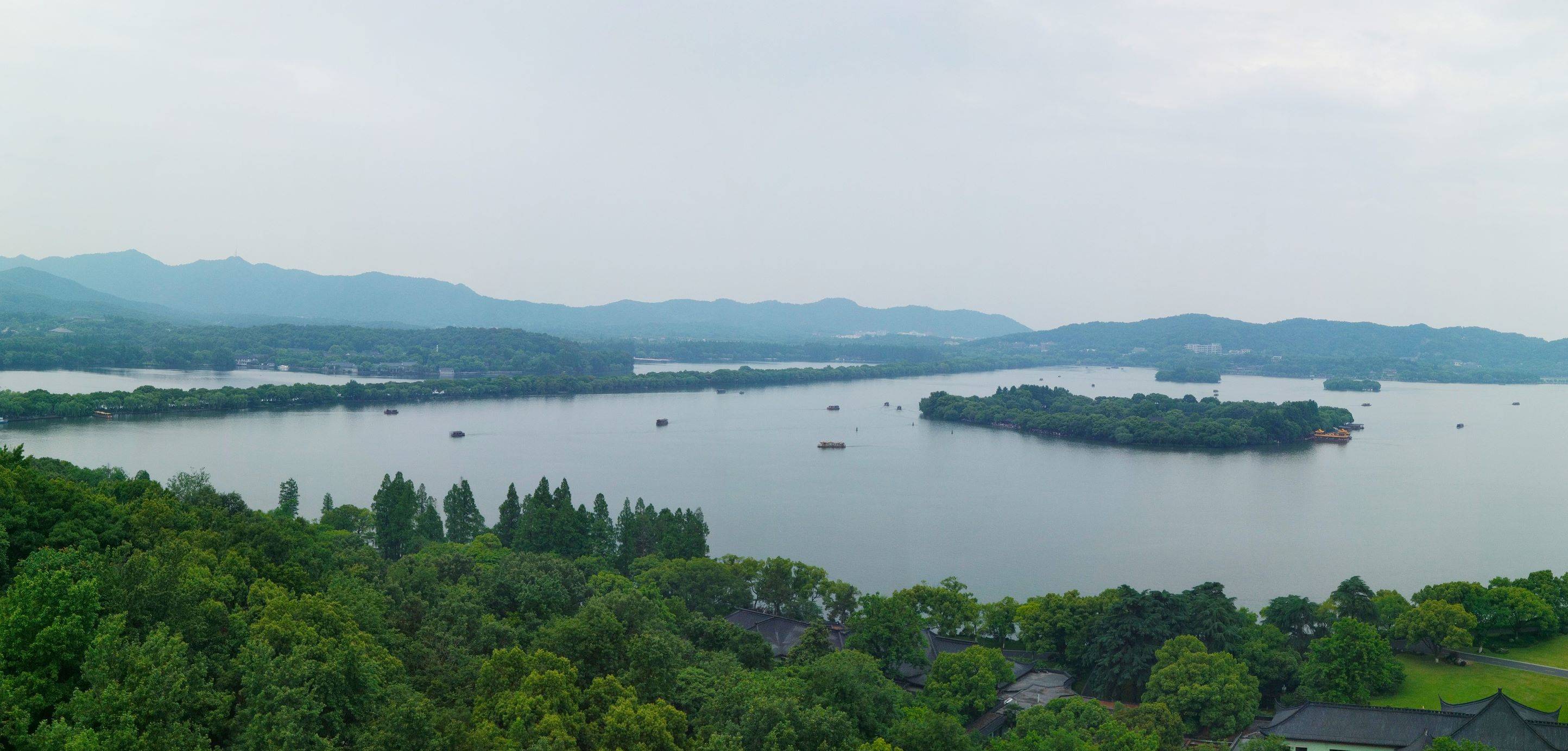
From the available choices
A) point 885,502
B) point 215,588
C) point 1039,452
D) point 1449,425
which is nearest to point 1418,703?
point 215,588

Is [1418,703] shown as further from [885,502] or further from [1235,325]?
[1235,325]

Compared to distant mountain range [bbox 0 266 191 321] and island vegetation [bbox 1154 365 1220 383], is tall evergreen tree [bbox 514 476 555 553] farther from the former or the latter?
distant mountain range [bbox 0 266 191 321]

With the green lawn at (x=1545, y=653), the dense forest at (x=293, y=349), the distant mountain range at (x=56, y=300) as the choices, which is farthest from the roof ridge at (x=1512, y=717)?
the distant mountain range at (x=56, y=300)

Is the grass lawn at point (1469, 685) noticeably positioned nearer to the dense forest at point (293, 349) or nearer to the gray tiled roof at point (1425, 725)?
the gray tiled roof at point (1425, 725)

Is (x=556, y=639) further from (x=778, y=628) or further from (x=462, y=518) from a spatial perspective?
(x=462, y=518)

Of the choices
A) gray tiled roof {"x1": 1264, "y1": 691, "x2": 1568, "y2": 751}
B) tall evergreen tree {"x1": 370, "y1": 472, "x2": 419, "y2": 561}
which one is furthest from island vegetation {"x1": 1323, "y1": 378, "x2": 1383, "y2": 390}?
tall evergreen tree {"x1": 370, "y1": 472, "x2": 419, "y2": 561}
